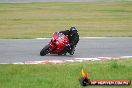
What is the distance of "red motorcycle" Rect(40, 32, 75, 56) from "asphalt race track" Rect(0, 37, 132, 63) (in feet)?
0.68

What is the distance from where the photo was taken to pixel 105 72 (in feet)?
42.3

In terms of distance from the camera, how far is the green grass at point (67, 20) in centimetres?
2779

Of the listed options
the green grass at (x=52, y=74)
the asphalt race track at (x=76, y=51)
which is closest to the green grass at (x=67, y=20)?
the asphalt race track at (x=76, y=51)

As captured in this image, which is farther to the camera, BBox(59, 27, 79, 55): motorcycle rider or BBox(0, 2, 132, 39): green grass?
BBox(0, 2, 132, 39): green grass

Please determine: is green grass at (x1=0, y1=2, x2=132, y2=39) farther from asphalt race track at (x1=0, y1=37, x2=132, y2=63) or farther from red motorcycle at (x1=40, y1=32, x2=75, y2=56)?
red motorcycle at (x1=40, y1=32, x2=75, y2=56)

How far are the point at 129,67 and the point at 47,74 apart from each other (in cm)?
257

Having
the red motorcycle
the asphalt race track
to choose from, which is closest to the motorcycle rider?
the red motorcycle

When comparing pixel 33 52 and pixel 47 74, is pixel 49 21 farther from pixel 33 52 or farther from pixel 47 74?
pixel 47 74

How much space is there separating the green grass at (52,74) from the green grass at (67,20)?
1165 cm

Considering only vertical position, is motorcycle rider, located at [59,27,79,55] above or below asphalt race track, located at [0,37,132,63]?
above

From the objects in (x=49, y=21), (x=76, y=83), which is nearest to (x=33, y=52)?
(x=76, y=83)

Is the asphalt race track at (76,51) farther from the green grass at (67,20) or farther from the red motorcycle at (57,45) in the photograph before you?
the green grass at (67,20)

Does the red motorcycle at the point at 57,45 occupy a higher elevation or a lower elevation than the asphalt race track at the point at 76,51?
higher

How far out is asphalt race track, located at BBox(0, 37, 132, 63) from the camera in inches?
679
